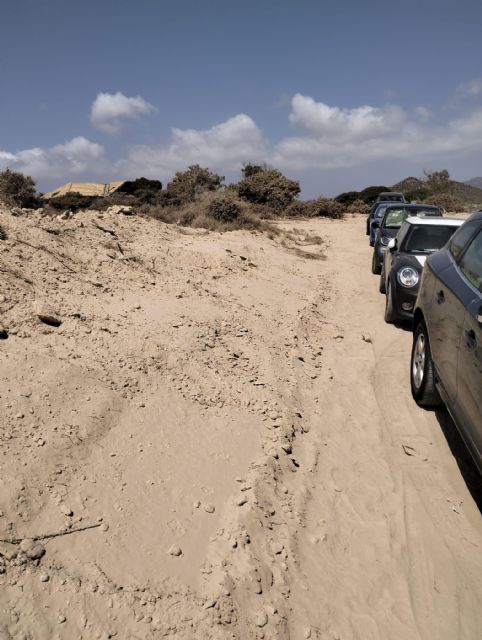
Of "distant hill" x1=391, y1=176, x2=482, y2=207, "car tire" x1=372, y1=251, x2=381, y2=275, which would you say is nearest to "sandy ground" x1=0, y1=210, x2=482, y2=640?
"car tire" x1=372, y1=251, x2=381, y2=275

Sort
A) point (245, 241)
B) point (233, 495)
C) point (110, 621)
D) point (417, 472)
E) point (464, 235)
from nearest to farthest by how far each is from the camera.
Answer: point (110, 621) < point (233, 495) < point (417, 472) < point (464, 235) < point (245, 241)

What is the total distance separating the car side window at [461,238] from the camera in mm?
4203

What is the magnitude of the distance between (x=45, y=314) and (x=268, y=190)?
→ 81.5ft

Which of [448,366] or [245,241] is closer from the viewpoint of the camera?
[448,366]

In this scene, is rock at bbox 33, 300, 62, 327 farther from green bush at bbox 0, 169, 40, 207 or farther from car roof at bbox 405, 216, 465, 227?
green bush at bbox 0, 169, 40, 207

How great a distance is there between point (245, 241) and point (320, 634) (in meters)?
11.6

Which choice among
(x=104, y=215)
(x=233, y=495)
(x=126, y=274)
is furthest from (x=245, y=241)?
(x=233, y=495)

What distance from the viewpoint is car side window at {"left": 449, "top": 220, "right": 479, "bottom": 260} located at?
13.8 ft

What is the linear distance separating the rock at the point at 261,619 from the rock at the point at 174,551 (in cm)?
57

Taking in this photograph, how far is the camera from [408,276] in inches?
270

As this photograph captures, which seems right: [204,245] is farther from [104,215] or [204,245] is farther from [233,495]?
[233,495]

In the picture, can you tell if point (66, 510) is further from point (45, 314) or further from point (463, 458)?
point (463, 458)

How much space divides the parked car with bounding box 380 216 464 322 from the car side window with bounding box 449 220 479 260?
7.33 ft

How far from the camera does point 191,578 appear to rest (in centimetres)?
276
